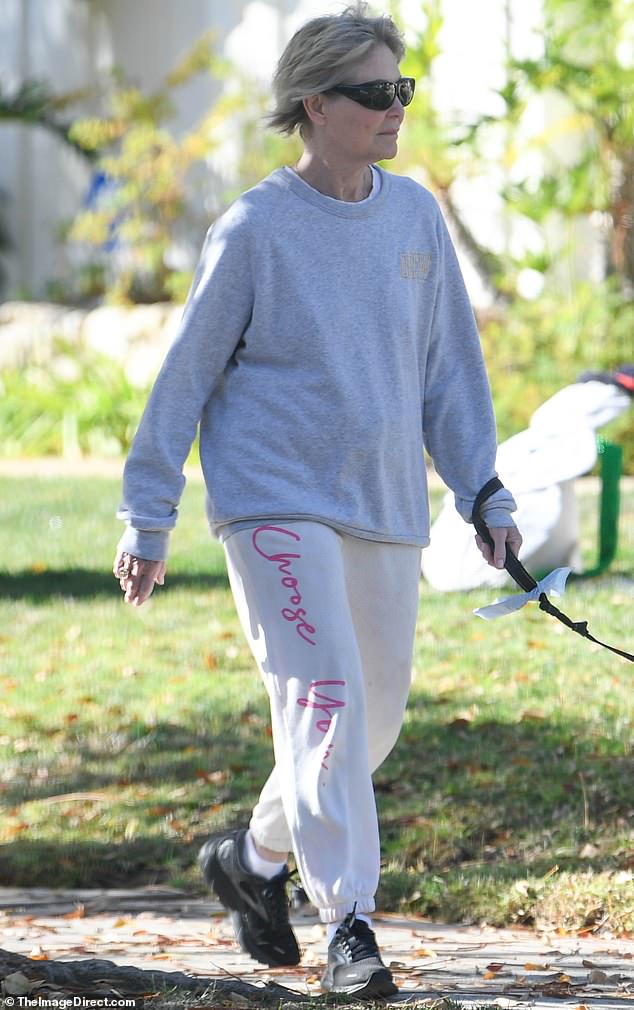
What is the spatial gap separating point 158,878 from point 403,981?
143 centimetres

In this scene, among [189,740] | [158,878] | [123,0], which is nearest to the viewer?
[158,878]

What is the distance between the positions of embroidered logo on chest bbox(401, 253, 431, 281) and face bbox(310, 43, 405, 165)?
210mm

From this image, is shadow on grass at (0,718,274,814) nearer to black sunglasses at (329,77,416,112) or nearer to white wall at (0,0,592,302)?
black sunglasses at (329,77,416,112)

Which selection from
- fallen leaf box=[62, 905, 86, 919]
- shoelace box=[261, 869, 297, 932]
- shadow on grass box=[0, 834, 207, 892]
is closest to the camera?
shoelace box=[261, 869, 297, 932]

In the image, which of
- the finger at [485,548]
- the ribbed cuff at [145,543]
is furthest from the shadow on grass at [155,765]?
the ribbed cuff at [145,543]

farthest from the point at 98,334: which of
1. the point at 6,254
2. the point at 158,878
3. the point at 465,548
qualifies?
the point at 158,878

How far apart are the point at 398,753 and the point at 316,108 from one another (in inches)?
101

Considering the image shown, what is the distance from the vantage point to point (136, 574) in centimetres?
321

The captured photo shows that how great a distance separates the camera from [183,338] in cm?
316

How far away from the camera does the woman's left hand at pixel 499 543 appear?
11.1 ft

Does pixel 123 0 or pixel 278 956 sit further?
pixel 123 0

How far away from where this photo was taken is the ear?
→ 3.20 metres

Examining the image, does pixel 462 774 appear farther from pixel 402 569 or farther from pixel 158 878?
pixel 402 569

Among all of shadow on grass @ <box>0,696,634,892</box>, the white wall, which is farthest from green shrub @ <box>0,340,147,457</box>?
shadow on grass @ <box>0,696,634,892</box>
